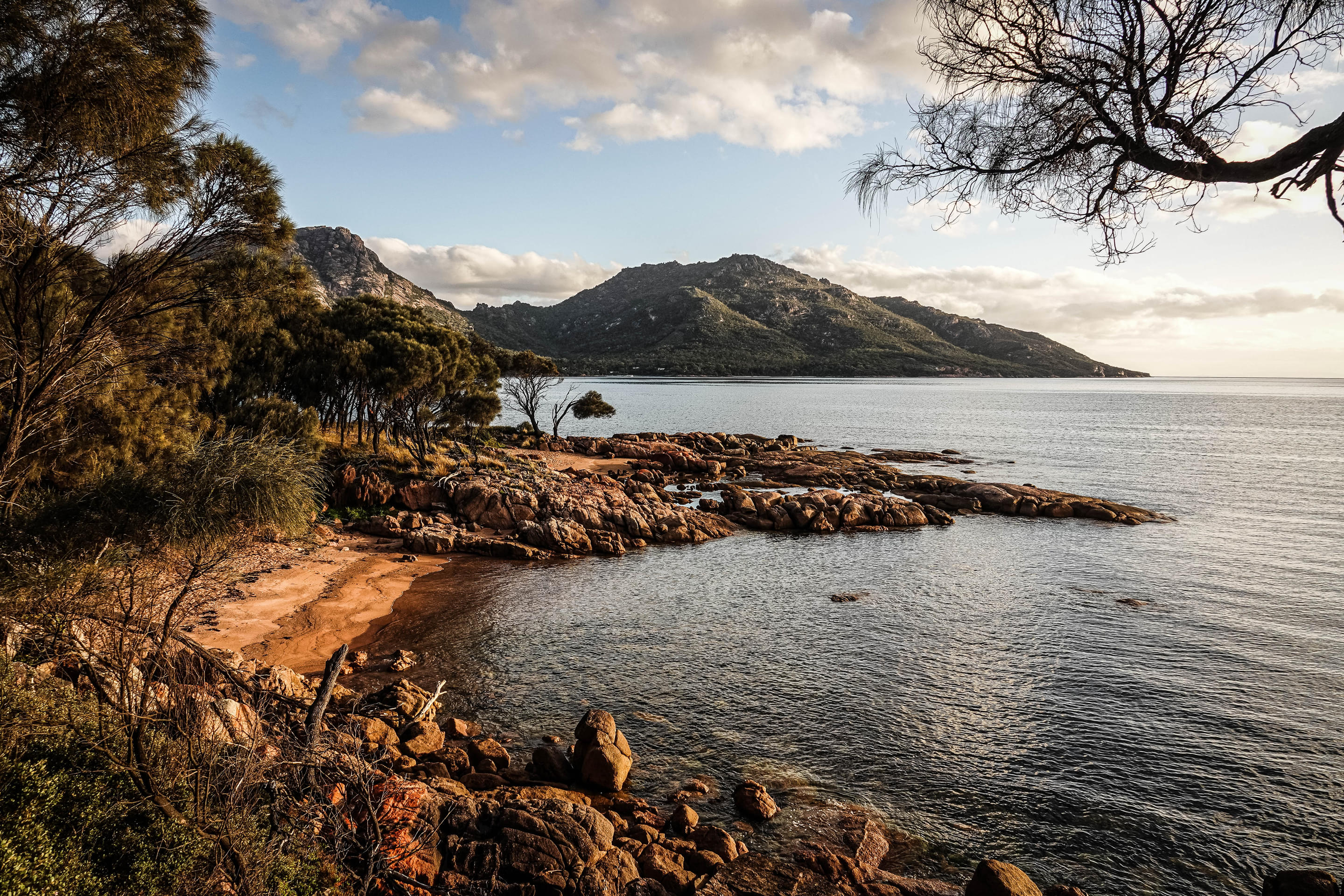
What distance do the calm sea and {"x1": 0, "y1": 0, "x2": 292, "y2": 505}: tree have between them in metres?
10.9

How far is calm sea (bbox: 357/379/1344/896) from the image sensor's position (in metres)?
12.8

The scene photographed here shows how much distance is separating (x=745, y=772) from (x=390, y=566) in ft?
63.7

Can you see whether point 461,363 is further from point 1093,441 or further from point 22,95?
point 1093,441

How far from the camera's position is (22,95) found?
10508 mm

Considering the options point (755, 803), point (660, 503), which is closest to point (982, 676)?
point (755, 803)

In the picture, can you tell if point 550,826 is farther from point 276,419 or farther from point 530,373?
point 530,373

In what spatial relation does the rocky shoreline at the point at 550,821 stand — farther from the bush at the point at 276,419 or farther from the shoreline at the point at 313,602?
the bush at the point at 276,419

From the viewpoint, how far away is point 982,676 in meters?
19.4

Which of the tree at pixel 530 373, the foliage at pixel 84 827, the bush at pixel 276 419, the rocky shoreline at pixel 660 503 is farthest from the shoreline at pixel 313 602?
the tree at pixel 530 373

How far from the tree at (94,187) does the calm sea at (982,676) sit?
1094cm

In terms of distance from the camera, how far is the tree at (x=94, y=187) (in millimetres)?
10625

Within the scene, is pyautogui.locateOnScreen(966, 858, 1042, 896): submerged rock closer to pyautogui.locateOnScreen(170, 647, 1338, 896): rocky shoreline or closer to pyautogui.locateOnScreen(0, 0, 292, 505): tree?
pyautogui.locateOnScreen(170, 647, 1338, 896): rocky shoreline

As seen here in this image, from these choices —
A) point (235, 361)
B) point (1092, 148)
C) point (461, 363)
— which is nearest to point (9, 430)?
point (1092, 148)

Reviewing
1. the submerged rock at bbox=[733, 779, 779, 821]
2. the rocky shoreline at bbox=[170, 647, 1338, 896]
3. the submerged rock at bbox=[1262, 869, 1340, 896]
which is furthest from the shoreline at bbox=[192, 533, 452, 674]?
the submerged rock at bbox=[1262, 869, 1340, 896]
